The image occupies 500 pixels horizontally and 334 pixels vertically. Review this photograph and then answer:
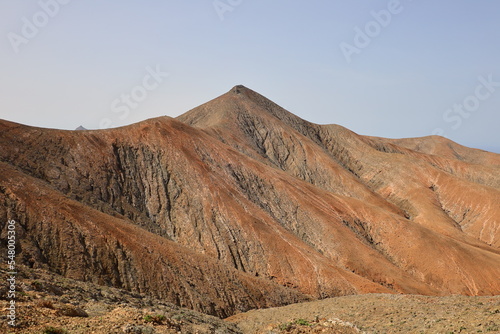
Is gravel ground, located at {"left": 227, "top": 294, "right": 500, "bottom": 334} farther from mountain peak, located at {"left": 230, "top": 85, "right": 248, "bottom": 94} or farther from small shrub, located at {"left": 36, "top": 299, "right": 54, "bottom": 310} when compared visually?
mountain peak, located at {"left": 230, "top": 85, "right": 248, "bottom": 94}

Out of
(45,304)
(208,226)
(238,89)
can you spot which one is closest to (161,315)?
(45,304)

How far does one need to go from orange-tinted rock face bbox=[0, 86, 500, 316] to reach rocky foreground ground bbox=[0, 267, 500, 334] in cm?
763

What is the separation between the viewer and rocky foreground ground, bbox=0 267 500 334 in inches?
448

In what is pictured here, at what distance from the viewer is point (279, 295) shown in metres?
32.4

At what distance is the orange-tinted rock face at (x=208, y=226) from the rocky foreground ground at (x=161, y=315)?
7.63 metres

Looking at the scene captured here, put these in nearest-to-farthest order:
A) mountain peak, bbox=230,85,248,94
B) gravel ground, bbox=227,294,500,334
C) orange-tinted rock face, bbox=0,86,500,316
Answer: gravel ground, bbox=227,294,500,334 → orange-tinted rock face, bbox=0,86,500,316 → mountain peak, bbox=230,85,248,94

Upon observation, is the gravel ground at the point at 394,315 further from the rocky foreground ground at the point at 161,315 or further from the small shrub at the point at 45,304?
the small shrub at the point at 45,304

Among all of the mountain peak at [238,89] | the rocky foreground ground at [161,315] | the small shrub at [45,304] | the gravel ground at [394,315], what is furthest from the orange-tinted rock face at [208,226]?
the mountain peak at [238,89]

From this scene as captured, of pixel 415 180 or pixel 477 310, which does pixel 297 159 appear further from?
pixel 477 310

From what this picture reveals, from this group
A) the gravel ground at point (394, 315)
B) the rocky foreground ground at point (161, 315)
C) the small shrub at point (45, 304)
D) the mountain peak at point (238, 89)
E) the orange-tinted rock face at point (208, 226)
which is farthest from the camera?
the mountain peak at point (238, 89)

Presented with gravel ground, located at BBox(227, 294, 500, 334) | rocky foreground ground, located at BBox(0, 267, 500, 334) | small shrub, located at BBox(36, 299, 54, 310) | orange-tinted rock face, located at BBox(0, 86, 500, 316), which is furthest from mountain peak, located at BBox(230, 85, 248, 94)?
→ small shrub, located at BBox(36, 299, 54, 310)

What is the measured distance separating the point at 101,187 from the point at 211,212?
12.1 meters

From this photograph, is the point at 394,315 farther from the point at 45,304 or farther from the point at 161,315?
the point at 45,304

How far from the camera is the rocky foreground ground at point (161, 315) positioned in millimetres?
11391
